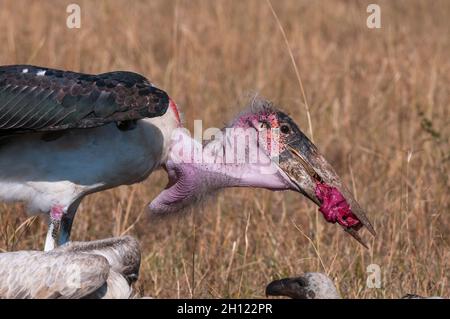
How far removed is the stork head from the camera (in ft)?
17.9

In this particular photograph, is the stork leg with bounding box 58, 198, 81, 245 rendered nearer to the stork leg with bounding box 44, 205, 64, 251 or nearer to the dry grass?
the stork leg with bounding box 44, 205, 64, 251

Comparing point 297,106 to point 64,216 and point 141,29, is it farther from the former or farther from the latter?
point 64,216

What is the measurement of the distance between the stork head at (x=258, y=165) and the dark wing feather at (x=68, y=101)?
1.24ft

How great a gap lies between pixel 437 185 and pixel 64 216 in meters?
2.49

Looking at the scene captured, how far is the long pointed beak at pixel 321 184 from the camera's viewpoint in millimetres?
5402

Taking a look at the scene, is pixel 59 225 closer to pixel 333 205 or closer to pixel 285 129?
pixel 285 129

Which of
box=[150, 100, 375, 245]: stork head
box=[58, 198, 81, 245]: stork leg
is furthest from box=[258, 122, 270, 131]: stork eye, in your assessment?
box=[58, 198, 81, 245]: stork leg

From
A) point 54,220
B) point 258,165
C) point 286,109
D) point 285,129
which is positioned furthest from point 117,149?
point 286,109

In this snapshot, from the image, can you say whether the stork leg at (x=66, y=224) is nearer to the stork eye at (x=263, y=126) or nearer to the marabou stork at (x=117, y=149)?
the marabou stork at (x=117, y=149)

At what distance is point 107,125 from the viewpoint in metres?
5.38

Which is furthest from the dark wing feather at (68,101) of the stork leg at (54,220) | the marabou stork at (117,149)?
the stork leg at (54,220)

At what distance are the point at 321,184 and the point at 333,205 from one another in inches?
4.6

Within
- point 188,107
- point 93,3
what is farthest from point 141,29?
point 188,107

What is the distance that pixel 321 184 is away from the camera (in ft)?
17.9
